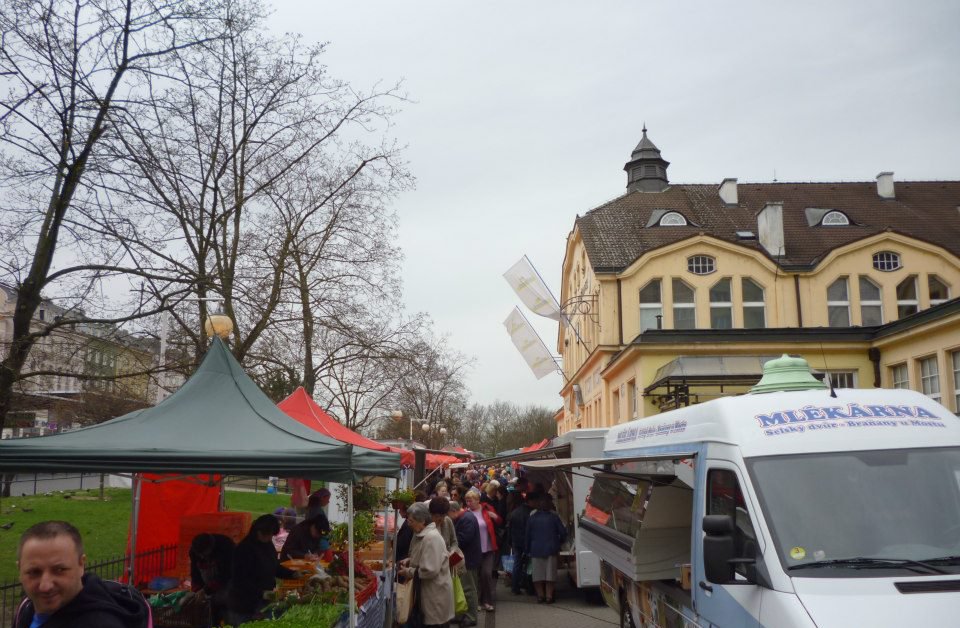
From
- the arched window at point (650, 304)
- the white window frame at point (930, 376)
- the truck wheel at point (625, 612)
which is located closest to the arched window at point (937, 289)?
the white window frame at point (930, 376)

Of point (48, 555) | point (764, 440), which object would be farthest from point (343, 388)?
point (48, 555)

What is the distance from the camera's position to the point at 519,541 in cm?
1589

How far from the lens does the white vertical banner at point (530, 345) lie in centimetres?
3597

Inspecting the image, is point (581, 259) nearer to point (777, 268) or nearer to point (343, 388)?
point (777, 268)

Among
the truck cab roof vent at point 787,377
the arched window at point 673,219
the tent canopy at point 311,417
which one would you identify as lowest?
the tent canopy at point 311,417

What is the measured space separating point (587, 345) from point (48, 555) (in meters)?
38.0

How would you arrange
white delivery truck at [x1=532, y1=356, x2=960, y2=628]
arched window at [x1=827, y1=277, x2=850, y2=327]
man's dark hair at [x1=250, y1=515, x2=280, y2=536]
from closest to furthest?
white delivery truck at [x1=532, y1=356, x2=960, y2=628]
man's dark hair at [x1=250, y1=515, x2=280, y2=536]
arched window at [x1=827, y1=277, x2=850, y2=327]

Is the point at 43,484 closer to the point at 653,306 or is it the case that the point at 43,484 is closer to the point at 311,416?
the point at 653,306

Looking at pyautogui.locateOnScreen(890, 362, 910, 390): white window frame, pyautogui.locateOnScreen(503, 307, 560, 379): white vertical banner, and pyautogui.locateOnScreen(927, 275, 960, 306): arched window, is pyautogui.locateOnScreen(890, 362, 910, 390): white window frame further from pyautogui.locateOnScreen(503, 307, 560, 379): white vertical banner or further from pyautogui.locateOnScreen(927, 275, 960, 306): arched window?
pyautogui.locateOnScreen(503, 307, 560, 379): white vertical banner

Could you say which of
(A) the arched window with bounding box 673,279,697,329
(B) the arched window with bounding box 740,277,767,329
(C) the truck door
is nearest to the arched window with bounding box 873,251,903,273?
(B) the arched window with bounding box 740,277,767,329

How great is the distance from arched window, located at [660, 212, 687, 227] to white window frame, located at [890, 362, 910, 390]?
1445cm

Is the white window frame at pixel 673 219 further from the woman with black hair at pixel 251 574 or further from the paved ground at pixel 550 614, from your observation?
the woman with black hair at pixel 251 574

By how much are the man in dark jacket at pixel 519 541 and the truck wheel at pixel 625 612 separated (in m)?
5.69

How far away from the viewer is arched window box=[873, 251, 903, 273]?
33.5 meters
